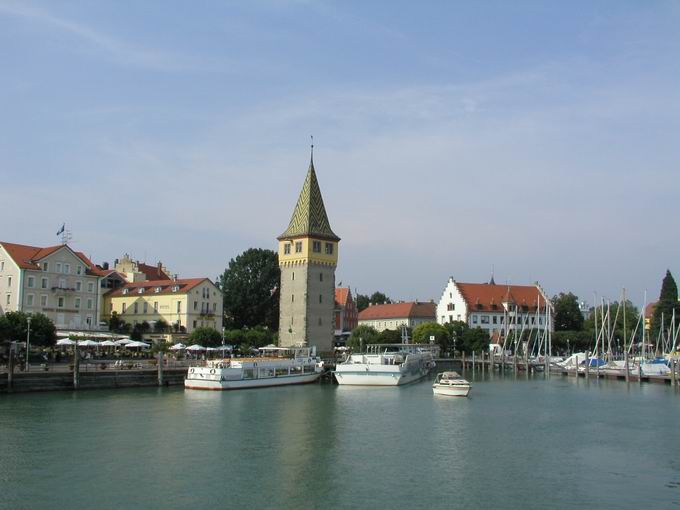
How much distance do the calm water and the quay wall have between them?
2.10m

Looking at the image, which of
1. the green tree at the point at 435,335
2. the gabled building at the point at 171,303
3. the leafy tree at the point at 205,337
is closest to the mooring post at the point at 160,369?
the leafy tree at the point at 205,337

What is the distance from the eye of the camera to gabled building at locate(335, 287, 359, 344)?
5704 inches

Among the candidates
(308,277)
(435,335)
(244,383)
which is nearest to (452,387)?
(244,383)

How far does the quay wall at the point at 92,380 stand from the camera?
5427 cm

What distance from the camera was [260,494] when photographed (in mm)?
27109

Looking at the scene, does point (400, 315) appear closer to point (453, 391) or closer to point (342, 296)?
point (342, 296)

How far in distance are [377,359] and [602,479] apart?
43176 millimetres

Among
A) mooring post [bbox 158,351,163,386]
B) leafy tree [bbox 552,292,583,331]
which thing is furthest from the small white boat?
leafy tree [bbox 552,292,583,331]

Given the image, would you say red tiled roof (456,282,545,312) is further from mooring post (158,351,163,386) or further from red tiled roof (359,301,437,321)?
mooring post (158,351,163,386)

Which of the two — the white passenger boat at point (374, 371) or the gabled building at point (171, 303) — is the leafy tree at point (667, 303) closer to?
the white passenger boat at point (374, 371)

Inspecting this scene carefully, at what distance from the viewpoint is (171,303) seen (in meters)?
92.5

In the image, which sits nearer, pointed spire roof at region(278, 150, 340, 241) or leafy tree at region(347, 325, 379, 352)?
pointed spire roof at region(278, 150, 340, 241)

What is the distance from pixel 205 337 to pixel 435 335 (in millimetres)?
40796

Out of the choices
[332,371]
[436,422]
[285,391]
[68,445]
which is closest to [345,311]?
[332,371]
